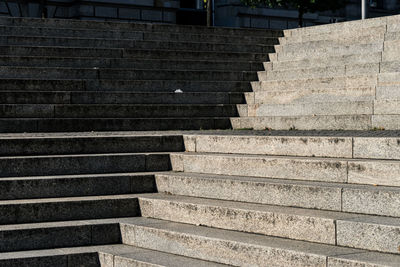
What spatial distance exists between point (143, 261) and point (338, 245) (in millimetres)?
1812

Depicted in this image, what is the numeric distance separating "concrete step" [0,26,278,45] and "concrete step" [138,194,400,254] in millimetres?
6615

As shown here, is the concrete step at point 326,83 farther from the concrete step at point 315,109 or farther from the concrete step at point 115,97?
the concrete step at point 115,97

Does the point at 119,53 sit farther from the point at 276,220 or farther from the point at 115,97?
the point at 276,220

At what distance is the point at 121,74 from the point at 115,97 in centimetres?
92

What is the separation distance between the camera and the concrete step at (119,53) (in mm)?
12675

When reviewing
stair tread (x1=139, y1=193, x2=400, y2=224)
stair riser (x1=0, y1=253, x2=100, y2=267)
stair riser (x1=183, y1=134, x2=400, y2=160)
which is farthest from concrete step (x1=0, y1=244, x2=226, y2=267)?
stair riser (x1=183, y1=134, x2=400, y2=160)

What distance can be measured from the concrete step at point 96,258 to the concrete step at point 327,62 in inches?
228

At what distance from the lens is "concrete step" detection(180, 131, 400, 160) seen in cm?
710

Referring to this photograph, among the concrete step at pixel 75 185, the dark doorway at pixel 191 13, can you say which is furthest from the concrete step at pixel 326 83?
the dark doorway at pixel 191 13

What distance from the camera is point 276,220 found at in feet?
21.6

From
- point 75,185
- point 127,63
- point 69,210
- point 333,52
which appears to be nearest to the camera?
point 69,210

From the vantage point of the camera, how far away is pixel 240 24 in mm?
31625

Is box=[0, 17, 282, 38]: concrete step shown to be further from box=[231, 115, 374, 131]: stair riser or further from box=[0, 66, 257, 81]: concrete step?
box=[231, 115, 374, 131]: stair riser

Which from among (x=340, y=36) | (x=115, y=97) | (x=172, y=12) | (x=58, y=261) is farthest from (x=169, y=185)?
(x=172, y=12)
